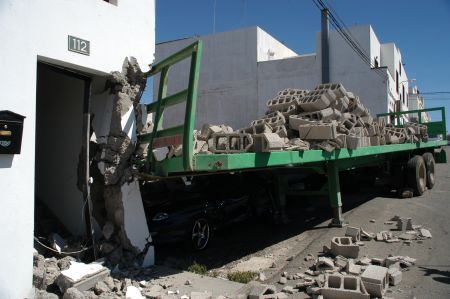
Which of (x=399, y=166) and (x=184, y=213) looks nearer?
(x=184, y=213)

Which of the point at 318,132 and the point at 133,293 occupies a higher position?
the point at 318,132

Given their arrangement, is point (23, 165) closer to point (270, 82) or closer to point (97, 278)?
point (97, 278)

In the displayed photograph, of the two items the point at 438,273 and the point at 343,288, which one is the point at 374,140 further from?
the point at 343,288

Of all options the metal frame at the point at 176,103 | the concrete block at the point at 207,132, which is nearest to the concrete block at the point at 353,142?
the concrete block at the point at 207,132

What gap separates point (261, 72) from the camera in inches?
1054

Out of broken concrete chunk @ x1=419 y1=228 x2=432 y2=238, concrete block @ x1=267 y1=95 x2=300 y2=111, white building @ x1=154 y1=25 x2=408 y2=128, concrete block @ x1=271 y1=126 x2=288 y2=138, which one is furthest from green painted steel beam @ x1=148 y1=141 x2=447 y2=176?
white building @ x1=154 y1=25 x2=408 y2=128

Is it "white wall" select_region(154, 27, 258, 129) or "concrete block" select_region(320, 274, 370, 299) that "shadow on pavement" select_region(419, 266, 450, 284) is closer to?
"concrete block" select_region(320, 274, 370, 299)

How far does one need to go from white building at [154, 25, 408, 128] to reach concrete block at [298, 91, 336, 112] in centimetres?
1735

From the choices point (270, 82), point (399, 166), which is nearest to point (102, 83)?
point (399, 166)

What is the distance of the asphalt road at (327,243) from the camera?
5.56 meters

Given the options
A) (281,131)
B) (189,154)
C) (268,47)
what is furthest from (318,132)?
(268,47)

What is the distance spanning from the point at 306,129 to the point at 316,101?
52.9 inches

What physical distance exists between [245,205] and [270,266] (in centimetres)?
243

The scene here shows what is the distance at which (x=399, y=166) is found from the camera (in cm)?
1189
